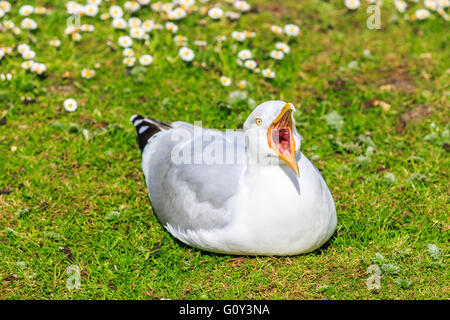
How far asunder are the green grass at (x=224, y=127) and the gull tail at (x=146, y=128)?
274 millimetres

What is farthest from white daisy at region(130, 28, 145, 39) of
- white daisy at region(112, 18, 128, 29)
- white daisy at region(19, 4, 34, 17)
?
white daisy at region(19, 4, 34, 17)

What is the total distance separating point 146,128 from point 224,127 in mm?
879

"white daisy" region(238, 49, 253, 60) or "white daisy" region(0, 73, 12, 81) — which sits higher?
"white daisy" region(238, 49, 253, 60)

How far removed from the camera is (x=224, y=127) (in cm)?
555

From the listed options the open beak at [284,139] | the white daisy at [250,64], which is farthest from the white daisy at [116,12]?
the open beak at [284,139]

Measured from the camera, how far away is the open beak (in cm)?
347

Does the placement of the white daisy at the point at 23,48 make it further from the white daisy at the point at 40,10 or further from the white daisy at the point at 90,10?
the white daisy at the point at 90,10

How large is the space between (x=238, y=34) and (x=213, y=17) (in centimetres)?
52

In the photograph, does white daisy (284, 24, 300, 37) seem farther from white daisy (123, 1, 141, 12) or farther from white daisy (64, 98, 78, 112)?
white daisy (64, 98, 78, 112)

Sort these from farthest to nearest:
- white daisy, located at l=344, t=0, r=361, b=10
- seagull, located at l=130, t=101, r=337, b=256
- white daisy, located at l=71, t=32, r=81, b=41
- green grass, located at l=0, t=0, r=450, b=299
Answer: white daisy, located at l=344, t=0, r=361, b=10
white daisy, located at l=71, t=32, r=81, b=41
green grass, located at l=0, t=0, r=450, b=299
seagull, located at l=130, t=101, r=337, b=256

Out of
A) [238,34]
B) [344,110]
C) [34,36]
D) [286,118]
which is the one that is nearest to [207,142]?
[286,118]

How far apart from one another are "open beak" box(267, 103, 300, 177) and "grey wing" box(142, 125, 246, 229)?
0.39 metres

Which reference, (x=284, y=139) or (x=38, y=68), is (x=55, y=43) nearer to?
(x=38, y=68)

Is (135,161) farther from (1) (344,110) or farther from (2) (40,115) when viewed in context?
(1) (344,110)
